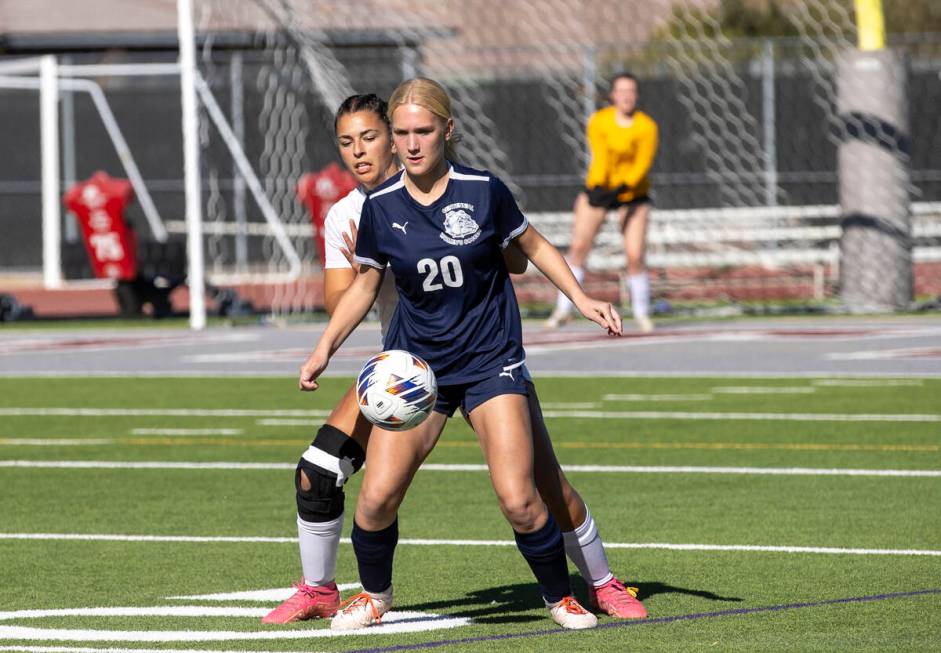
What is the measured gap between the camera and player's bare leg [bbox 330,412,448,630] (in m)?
6.35

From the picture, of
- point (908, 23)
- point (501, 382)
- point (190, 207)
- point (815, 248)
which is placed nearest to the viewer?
point (501, 382)

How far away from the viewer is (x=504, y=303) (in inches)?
253

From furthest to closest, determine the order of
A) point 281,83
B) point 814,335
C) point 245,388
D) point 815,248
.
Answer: point 815,248, point 281,83, point 814,335, point 245,388

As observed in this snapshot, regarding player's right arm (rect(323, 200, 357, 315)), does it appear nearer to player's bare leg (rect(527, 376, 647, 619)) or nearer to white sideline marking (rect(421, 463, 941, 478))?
player's bare leg (rect(527, 376, 647, 619))

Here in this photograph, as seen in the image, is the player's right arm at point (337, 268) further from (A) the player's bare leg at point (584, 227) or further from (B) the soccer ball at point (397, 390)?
(A) the player's bare leg at point (584, 227)

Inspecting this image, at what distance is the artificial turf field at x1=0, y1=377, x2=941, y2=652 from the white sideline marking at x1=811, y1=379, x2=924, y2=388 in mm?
42

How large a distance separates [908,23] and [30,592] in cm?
4568

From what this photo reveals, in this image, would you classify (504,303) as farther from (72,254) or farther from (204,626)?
(72,254)

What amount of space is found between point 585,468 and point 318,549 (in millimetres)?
3889

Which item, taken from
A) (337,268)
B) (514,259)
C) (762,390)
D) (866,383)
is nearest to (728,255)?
(866,383)

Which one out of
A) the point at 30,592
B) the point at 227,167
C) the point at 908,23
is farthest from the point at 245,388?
the point at 908,23

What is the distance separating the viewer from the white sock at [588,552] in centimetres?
662

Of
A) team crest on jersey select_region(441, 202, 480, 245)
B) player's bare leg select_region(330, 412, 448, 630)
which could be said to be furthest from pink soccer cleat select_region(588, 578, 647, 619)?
team crest on jersey select_region(441, 202, 480, 245)

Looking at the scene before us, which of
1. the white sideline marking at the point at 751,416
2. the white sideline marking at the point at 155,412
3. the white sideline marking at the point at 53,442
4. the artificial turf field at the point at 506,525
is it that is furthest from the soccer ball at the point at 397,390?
the white sideline marking at the point at 155,412
